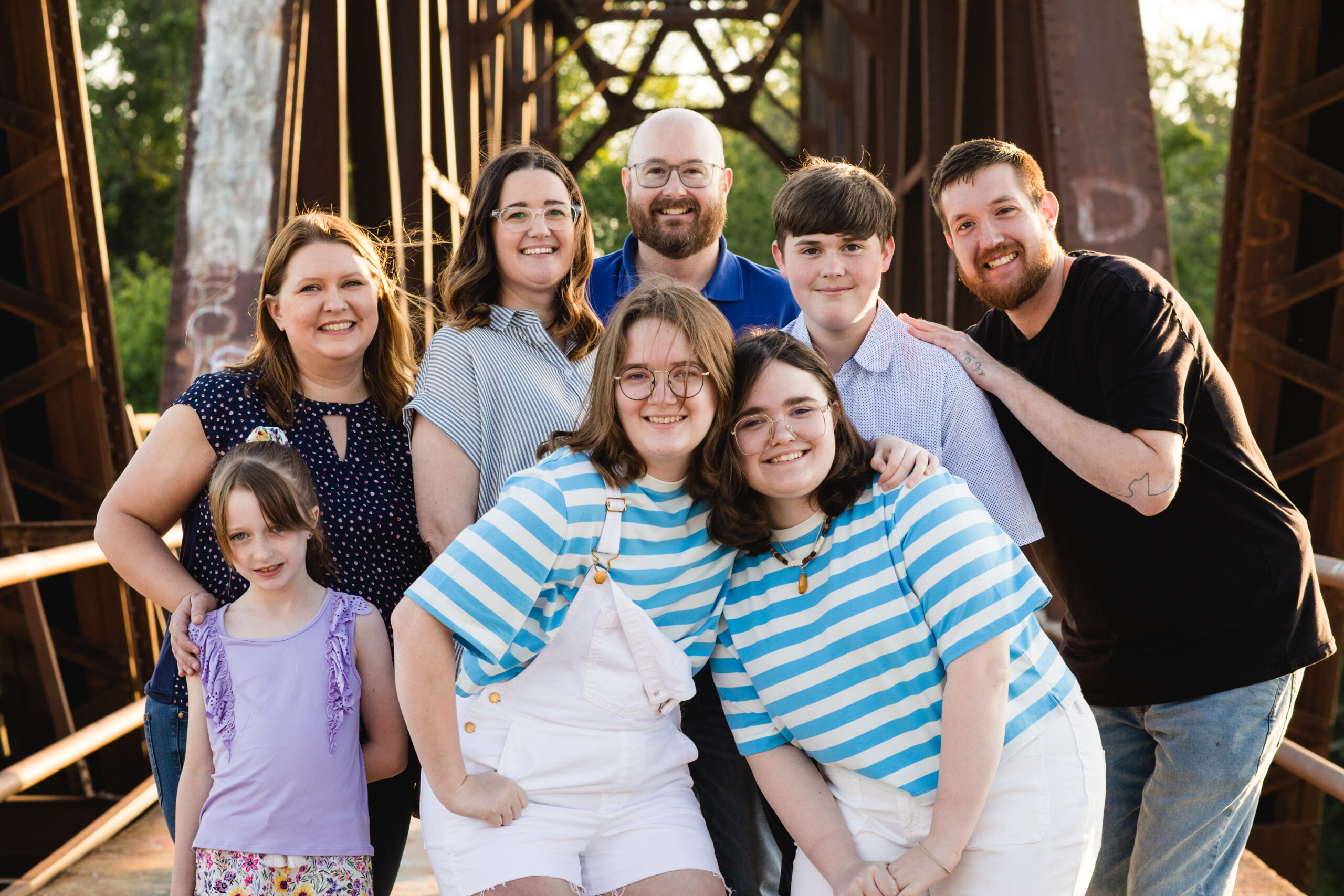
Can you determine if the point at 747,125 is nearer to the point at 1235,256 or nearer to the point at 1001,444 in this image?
the point at 1235,256

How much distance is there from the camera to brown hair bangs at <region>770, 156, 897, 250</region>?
2.32 meters

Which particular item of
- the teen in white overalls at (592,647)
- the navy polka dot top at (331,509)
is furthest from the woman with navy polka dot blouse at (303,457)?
the teen in white overalls at (592,647)

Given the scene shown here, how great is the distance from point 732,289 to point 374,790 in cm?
168

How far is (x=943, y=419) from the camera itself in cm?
240

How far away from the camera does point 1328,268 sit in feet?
11.8

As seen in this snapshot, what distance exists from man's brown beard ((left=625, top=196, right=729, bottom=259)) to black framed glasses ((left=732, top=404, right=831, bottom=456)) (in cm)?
128

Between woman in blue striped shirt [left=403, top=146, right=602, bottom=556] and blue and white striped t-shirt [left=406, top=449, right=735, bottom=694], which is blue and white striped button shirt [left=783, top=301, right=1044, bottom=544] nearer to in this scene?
blue and white striped t-shirt [left=406, top=449, right=735, bottom=694]

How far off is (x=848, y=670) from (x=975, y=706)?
0.23 m

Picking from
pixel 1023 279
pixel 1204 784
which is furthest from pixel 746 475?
pixel 1204 784

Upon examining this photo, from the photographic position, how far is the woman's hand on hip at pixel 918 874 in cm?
195

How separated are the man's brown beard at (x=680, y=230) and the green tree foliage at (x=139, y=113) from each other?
2042 centimetres

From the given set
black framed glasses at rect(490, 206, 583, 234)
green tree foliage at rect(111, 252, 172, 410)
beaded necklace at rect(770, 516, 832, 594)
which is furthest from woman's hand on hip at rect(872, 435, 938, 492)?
green tree foliage at rect(111, 252, 172, 410)

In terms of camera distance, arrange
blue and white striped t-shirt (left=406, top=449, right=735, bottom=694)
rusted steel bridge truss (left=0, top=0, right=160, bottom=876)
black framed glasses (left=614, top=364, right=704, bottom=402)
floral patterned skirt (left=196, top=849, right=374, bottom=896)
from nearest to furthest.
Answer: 1. blue and white striped t-shirt (left=406, top=449, right=735, bottom=694)
2. black framed glasses (left=614, top=364, right=704, bottom=402)
3. floral patterned skirt (left=196, top=849, right=374, bottom=896)
4. rusted steel bridge truss (left=0, top=0, right=160, bottom=876)

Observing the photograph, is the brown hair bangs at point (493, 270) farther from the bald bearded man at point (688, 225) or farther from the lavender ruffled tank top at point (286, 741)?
the lavender ruffled tank top at point (286, 741)
